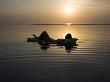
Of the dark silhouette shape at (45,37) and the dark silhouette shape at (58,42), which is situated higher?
the dark silhouette shape at (45,37)

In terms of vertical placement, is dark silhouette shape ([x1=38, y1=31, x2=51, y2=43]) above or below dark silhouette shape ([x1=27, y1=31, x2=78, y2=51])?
above

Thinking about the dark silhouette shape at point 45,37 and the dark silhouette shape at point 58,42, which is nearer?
the dark silhouette shape at point 58,42

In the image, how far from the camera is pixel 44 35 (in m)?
47.8

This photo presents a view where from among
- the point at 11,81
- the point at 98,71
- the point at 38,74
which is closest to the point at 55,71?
the point at 38,74

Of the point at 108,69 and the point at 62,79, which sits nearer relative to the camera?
the point at 62,79

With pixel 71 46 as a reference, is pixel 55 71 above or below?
below

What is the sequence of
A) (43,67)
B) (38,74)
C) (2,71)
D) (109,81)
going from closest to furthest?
(109,81)
(38,74)
(2,71)
(43,67)

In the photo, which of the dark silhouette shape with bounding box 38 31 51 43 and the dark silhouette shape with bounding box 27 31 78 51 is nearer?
the dark silhouette shape with bounding box 27 31 78 51

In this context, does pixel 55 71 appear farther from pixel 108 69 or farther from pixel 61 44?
pixel 61 44

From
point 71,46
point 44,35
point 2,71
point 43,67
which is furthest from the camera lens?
point 44,35

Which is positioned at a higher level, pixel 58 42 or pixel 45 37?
pixel 45 37

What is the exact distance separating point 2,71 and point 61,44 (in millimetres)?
23135

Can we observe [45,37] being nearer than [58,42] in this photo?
No

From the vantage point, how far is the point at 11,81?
712 inches
